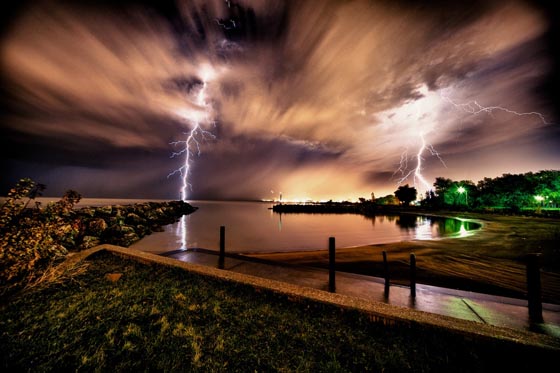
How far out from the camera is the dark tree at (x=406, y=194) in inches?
3812

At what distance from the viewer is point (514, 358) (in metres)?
2.90

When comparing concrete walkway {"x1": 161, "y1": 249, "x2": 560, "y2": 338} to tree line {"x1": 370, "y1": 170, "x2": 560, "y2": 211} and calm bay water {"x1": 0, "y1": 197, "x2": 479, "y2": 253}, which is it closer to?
calm bay water {"x1": 0, "y1": 197, "x2": 479, "y2": 253}

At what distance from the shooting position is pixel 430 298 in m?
6.19

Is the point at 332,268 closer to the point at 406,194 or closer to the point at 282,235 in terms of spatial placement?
the point at 282,235

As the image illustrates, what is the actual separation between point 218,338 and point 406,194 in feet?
367

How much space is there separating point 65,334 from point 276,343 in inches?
134

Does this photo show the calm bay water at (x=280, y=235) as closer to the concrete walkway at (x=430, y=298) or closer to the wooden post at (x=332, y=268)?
the concrete walkway at (x=430, y=298)

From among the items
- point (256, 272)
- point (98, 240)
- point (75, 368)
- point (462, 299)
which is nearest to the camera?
point (75, 368)

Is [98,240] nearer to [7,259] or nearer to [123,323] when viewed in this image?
[7,259]

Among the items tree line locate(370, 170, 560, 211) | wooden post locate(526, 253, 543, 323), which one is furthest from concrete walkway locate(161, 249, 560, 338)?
tree line locate(370, 170, 560, 211)

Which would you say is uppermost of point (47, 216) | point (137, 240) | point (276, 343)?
point (47, 216)

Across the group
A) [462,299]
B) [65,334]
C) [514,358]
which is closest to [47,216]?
[65,334]

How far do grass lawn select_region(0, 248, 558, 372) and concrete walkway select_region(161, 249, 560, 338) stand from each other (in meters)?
2.48

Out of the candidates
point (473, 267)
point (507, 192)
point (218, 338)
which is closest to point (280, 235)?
point (473, 267)
